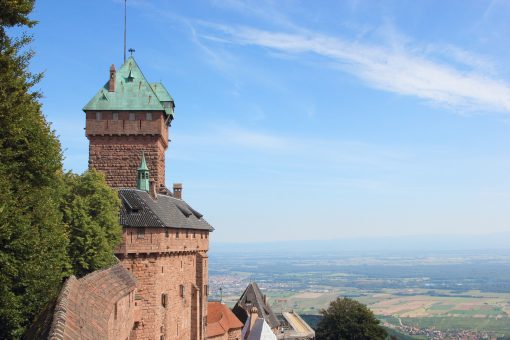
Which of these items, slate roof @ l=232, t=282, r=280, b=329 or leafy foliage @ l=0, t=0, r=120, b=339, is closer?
leafy foliage @ l=0, t=0, r=120, b=339

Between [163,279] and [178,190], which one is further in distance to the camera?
[178,190]

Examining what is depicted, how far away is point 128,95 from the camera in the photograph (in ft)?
138

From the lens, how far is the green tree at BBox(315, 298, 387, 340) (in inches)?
2781

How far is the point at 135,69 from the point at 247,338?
29391 mm

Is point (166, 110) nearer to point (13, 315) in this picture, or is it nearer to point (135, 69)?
point (135, 69)

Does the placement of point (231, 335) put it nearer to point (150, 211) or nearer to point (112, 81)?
→ point (150, 211)

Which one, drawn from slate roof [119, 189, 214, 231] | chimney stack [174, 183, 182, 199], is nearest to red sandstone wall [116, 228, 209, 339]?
slate roof [119, 189, 214, 231]

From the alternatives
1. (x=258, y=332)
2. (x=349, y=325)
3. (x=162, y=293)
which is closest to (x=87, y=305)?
(x=162, y=293)

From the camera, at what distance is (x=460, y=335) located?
548 feet

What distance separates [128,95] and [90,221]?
1471 cm

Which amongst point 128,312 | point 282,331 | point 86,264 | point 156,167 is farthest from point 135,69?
point 282,331

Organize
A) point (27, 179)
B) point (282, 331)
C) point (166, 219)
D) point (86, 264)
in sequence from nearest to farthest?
point (27, 179) → point (86, 264) → point (166, 219) → point (282, 331)

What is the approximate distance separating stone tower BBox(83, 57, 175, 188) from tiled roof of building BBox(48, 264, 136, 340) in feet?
63.7

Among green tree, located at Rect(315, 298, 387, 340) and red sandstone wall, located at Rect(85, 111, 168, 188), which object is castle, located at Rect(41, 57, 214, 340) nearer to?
red sandstone wall, located at Rect(85, 111, 168, 188)
